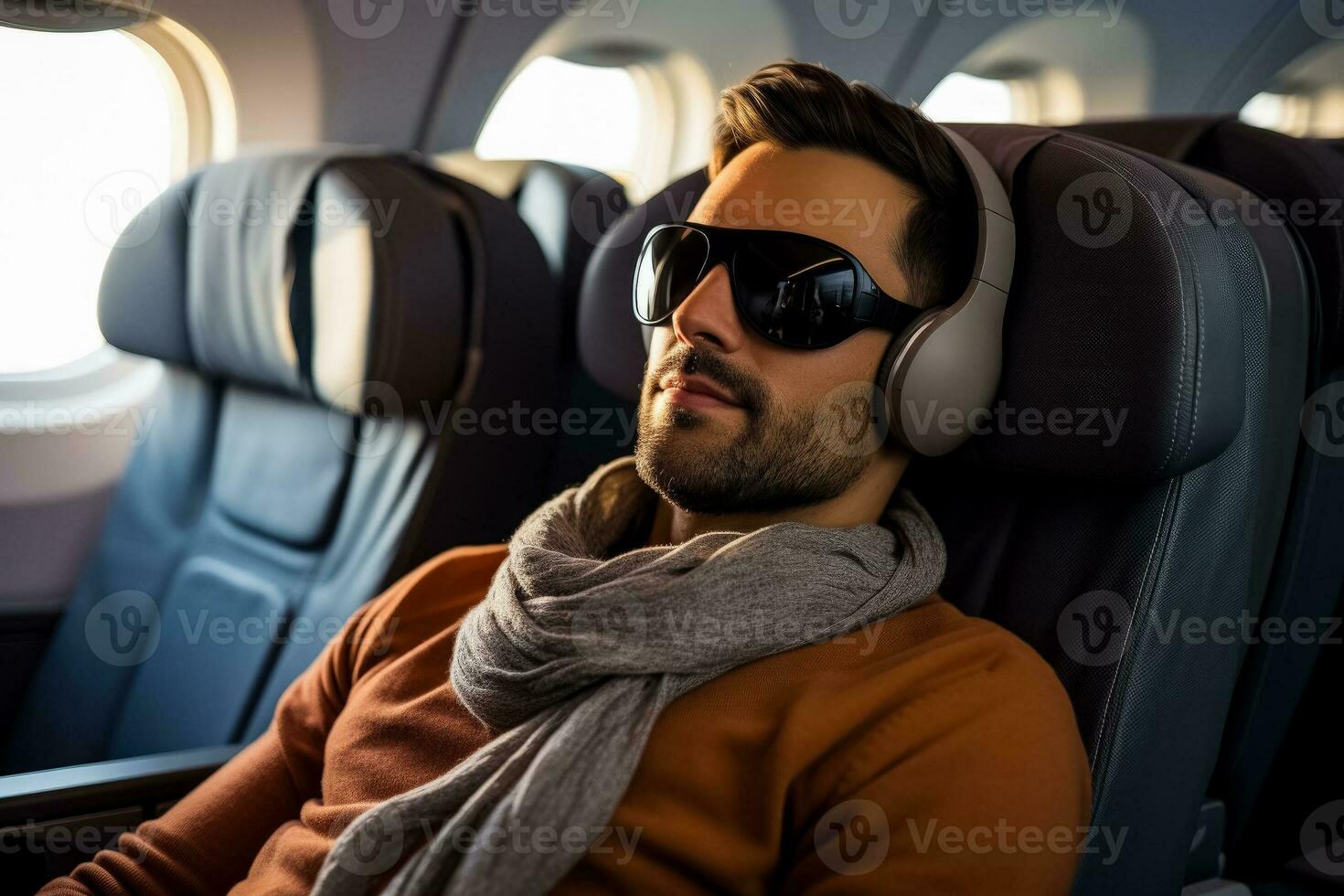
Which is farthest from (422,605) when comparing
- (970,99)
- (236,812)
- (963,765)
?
(970,99)

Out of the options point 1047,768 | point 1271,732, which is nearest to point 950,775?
point 1047,768

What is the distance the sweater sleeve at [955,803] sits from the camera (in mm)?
937

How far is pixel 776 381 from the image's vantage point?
1.28 meters

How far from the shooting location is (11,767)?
2.29m

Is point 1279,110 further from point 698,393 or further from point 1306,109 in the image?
point 698,393

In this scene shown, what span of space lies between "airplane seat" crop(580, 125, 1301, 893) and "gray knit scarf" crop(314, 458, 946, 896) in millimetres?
155

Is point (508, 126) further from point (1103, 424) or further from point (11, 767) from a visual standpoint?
point (1103, 424)

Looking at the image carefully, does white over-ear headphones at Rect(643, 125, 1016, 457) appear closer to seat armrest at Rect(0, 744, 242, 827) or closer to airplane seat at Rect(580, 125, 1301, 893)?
airplane seat at Rect(580, 125, 1301, 893)

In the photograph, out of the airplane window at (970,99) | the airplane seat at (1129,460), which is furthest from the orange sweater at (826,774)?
the airplane window at (970,99)

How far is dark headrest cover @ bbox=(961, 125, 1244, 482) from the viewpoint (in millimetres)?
1109

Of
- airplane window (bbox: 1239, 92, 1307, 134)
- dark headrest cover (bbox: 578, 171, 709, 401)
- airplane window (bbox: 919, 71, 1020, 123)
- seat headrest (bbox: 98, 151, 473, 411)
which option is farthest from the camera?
airplane window (bbox: 1239, 92, 1307, 134)

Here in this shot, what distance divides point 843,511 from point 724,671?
0.32m

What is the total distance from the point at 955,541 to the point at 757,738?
45 centimetres

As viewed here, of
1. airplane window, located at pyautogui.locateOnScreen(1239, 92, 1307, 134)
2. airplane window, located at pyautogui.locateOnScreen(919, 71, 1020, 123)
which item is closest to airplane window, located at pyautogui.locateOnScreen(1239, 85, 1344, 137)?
airplane window, located at pyautogui.locateOnScreen(1239, 92, 1307, 134)
